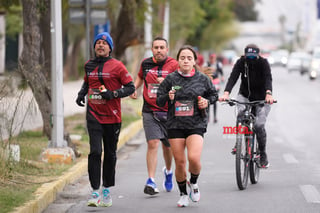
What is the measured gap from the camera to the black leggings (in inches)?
351

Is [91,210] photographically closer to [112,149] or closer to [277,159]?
[112,149]

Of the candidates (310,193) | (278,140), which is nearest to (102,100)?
(310,193)

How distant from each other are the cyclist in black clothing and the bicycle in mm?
98

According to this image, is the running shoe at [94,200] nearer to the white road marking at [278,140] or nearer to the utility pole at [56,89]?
the utility pole at [56,89]

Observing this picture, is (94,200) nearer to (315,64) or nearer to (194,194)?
(194,194)

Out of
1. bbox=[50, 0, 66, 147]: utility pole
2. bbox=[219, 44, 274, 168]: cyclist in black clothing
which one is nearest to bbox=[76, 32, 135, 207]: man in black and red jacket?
bbox=[219, 44, 274, 168]: cyclist in black clothing

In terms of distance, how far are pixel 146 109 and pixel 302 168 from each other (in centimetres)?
327

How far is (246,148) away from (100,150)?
2084mm

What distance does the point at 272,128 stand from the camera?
19.2 metres

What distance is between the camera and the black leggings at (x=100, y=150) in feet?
29.2

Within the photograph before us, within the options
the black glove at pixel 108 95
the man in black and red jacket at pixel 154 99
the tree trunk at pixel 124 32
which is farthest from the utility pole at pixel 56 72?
the tree trunk at pixel 124 32

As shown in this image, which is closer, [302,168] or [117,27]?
[302,168]

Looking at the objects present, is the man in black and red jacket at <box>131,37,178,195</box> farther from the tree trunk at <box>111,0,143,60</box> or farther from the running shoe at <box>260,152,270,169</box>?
the tree trunk at <box>111,0,143,60</box>

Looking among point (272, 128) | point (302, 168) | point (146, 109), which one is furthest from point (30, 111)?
point (272, 128)
